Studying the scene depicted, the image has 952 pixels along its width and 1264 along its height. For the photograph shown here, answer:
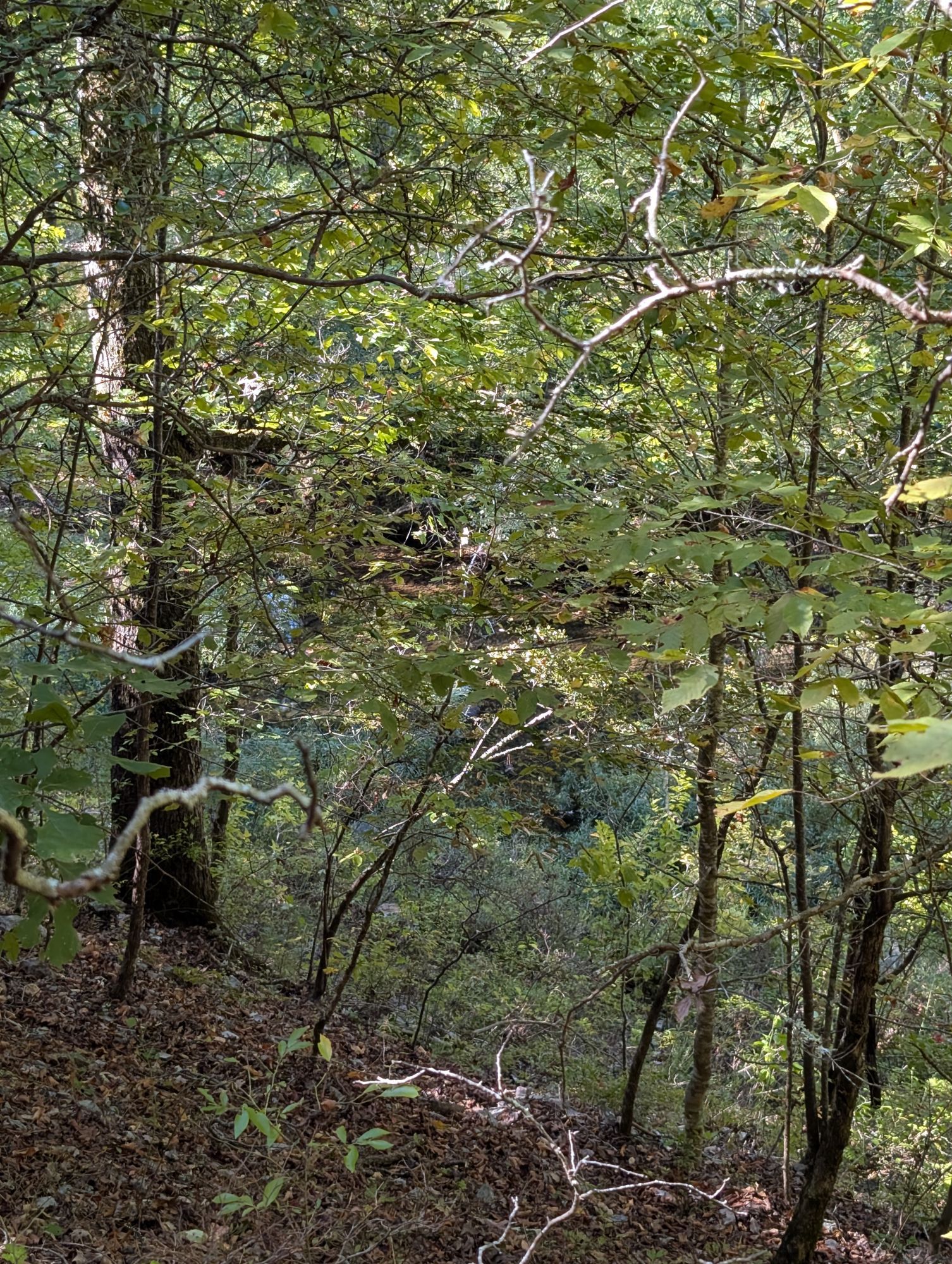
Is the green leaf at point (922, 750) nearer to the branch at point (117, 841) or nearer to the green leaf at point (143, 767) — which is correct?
the branch at point (117, 841)

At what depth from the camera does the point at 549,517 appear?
3.48 metres

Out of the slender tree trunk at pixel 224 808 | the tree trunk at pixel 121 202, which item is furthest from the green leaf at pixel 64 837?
the slender tree trunk at pixel 224 808

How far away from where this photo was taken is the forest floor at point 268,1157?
323 centimetres

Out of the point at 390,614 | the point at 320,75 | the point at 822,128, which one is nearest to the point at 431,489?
the point at 390,614

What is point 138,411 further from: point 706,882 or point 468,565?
point 706,882

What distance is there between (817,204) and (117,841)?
55.0 inches

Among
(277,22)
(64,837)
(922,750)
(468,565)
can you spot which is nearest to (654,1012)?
(468,565)

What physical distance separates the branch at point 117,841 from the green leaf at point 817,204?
1189 mm

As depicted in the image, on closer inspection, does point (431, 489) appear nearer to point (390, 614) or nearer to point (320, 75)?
point (390, 614)

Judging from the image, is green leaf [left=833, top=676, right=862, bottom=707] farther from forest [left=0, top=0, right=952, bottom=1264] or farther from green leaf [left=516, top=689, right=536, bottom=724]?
green leaf [left=516, top=689, right=536, bottom=724]

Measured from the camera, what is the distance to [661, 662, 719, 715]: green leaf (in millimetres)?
1454

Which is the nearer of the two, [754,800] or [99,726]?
[754,800]

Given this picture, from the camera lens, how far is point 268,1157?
3701mm

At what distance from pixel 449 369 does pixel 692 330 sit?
1.97m
